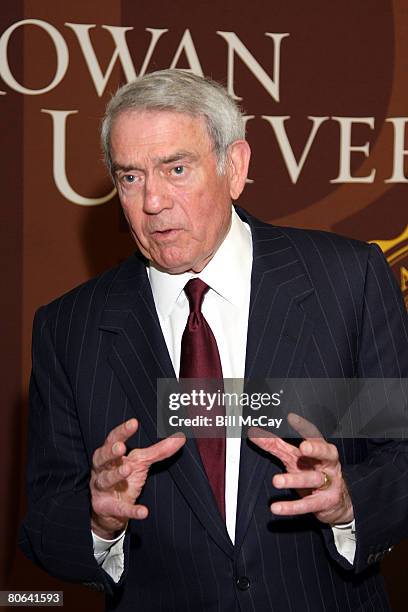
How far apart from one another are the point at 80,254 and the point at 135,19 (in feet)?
2.24

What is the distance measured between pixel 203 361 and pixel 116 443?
1.10ft

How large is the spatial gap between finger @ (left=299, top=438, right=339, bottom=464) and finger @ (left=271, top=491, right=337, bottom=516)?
0.06m

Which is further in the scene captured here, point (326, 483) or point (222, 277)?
point (222, 277)

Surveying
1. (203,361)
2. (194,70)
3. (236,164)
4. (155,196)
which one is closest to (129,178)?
(155,196)

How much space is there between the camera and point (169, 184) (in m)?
1.77

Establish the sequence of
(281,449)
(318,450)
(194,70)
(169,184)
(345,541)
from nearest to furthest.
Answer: (318,450) < (281,449) < (345,541) < (169,184) < (194,70)

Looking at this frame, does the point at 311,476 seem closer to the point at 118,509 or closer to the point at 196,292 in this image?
the point at 118,509

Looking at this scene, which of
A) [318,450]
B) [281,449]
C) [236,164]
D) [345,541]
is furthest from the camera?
[236,164]

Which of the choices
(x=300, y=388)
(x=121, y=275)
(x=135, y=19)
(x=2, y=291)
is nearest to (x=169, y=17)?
(x=135, y=19)

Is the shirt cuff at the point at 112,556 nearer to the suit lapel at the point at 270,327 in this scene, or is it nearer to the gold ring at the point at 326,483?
the suit lapel at the point at 270,327

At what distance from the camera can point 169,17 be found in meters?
2.88

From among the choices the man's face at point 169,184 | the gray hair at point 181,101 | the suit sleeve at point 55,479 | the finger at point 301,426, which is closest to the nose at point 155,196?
the man's face at point 169,184

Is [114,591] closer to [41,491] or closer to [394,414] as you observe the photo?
[41,491]

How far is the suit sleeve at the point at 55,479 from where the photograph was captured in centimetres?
172
